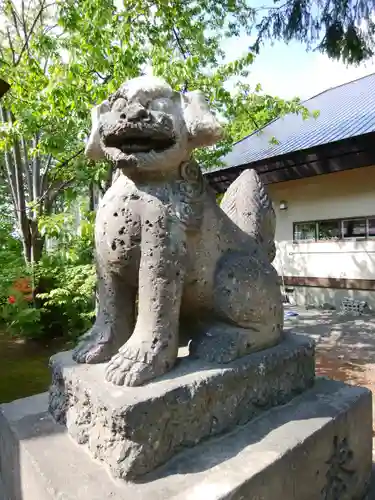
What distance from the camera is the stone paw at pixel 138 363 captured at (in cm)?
117

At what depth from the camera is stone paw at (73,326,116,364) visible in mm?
1354

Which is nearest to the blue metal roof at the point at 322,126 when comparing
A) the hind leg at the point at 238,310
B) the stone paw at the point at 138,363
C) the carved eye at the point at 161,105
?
the hind leg at the point at 238,310

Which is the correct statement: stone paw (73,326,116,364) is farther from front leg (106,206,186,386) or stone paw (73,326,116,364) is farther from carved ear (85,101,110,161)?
carved ear (85,101,110,161)

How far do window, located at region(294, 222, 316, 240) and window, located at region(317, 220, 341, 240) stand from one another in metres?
0.13

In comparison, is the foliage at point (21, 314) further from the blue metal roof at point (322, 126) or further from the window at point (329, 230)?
the window at point (329, 230)

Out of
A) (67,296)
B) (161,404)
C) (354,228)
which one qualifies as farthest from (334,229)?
(161,404)

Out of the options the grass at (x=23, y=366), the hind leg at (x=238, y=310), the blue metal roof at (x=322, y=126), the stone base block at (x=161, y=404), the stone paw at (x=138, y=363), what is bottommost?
the grass at (x=23, y=366)

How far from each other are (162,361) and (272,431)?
1.62 feet

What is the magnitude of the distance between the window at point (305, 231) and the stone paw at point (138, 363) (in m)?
6.89

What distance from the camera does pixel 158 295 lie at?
49.2 inches

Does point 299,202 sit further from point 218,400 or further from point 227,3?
point 218,400

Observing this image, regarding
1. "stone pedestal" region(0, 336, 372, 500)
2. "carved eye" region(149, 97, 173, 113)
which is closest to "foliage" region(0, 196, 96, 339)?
"stone pedestal" region(0, 336, 372, 500)

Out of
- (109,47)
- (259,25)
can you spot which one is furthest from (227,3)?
(109,47)

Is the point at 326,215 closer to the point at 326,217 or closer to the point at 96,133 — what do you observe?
the point at 326,217
